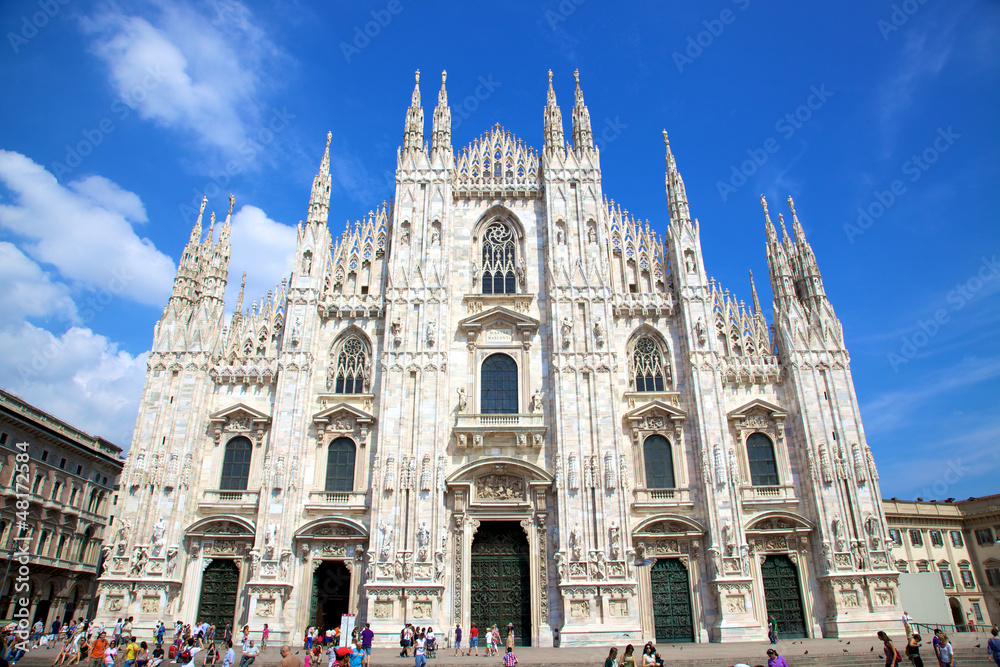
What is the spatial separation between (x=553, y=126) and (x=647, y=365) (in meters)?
13.5

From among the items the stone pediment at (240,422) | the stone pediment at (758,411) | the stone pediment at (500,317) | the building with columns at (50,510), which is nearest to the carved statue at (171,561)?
the stone pediment at (240,422)

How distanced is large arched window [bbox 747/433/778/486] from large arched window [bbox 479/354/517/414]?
10.5 m

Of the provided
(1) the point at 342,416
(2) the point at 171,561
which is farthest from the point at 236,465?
(1) the point at 342,416

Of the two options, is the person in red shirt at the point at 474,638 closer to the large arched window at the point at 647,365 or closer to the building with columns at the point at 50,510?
the large arched window at the point at 647,365

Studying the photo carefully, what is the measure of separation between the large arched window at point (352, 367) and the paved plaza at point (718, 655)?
10738 mm

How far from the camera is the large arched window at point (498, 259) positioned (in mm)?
31547

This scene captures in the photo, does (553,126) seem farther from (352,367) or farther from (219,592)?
(219,592)

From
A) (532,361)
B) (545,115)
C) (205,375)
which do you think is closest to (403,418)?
(532,361)

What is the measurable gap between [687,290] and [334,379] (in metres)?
16.8

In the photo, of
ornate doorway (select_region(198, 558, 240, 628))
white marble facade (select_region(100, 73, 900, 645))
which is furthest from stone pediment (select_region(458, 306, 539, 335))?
ornate doorway (select_region(198, 558, 240, 628))

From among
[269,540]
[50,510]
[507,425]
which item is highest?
[507,425]

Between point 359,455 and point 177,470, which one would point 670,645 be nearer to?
point 359,455

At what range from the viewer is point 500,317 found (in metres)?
30.2

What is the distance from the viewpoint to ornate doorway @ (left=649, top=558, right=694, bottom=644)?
84.5ft
